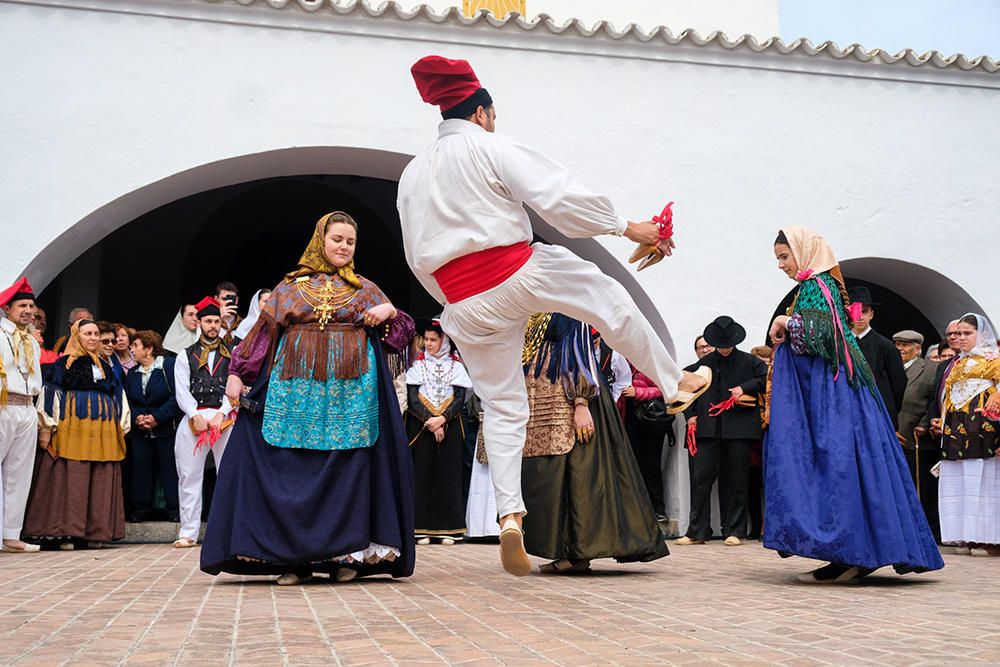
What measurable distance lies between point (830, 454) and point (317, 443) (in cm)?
242

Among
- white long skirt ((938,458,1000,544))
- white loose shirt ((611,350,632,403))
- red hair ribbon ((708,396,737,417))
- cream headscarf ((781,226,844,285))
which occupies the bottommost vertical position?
white long skirt ((938,458,1000,544))

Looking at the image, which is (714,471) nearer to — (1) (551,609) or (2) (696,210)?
(2) (696,210)

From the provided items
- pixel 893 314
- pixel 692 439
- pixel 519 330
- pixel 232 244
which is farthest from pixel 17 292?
pixel 893 314

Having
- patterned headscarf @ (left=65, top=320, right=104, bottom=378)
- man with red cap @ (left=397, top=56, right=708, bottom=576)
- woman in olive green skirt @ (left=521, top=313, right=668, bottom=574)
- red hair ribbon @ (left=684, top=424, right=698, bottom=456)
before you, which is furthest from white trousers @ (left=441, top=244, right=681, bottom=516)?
patterned headscarf @ (left=65, top=320, right=104, bottom=378)

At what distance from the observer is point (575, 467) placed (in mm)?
5781

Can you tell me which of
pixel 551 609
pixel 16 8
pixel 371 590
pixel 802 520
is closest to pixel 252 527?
pixel 371 590

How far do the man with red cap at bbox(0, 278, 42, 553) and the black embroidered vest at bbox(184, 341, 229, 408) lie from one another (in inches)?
46.6

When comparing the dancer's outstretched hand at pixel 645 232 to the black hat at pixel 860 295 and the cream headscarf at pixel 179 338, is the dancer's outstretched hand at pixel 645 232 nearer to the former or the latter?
the black hat at pixel 860 295

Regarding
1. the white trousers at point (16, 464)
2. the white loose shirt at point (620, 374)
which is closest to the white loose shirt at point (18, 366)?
the white trousers at point (16, 464)

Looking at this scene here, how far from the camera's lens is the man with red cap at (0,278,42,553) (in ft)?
24.8

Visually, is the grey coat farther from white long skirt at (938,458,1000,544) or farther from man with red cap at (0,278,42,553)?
man with red cap at (0,278,42,553)

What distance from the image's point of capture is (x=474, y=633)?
3.38 metres

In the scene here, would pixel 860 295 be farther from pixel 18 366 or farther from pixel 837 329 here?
pixel 18 366

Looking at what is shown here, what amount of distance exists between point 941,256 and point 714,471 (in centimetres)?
301
